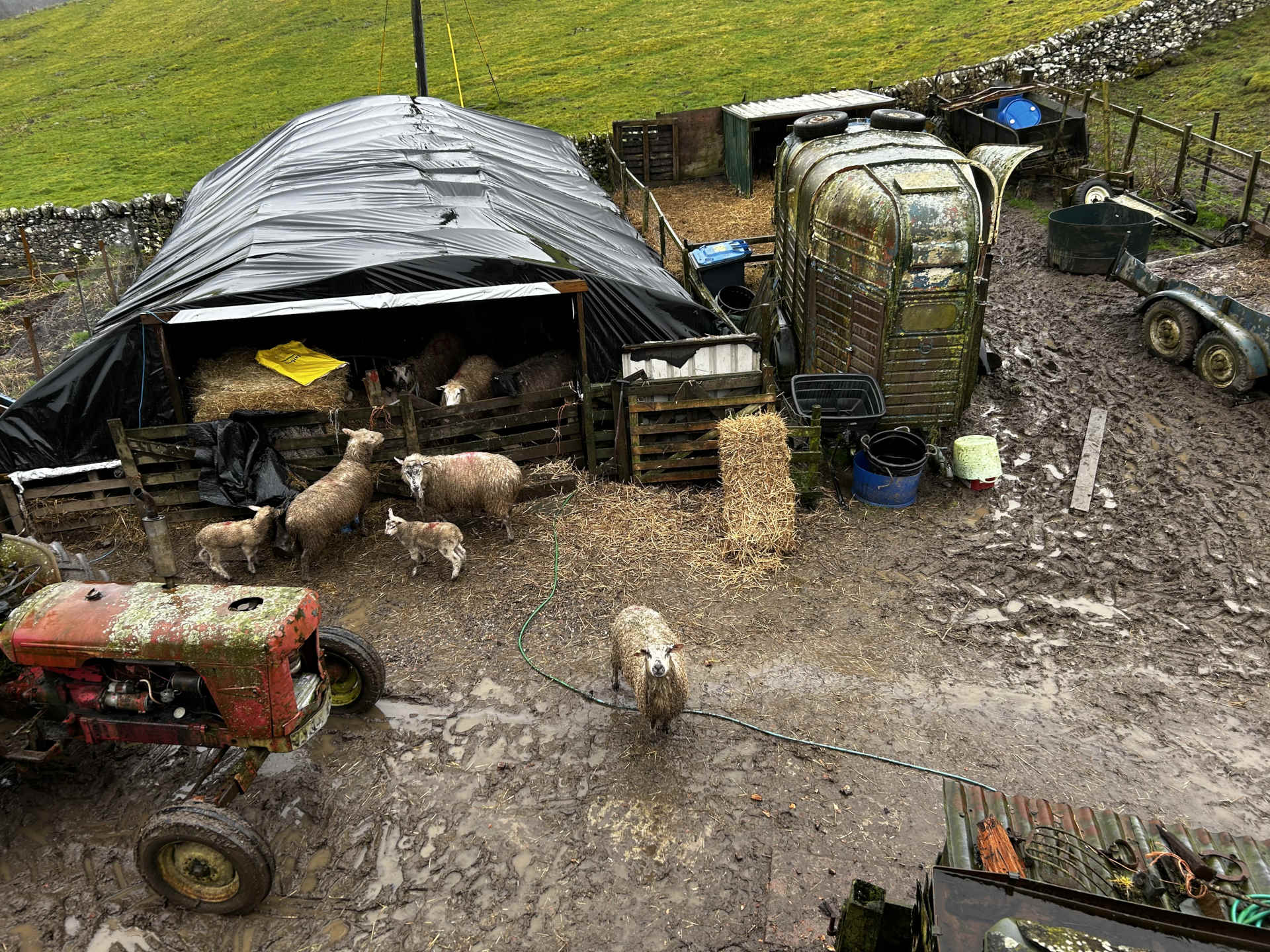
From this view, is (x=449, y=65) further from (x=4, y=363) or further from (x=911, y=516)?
(x=911, y=516)

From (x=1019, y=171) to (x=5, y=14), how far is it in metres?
72.9

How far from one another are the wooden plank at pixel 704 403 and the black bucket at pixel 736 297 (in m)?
4.68

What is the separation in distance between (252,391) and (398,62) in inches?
1325

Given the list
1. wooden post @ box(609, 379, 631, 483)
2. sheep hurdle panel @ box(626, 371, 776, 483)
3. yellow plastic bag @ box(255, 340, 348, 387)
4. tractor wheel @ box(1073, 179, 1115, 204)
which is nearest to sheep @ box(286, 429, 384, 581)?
yellow plastic bag @ box(255, 340, 348, 387)

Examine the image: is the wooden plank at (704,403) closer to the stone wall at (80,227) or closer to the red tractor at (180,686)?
the red tractor at (180,686)

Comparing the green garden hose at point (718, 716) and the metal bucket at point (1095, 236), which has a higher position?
the metal bucket at point (1095, 236)

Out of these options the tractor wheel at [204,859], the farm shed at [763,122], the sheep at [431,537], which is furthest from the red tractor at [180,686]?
the farm shed at [763,122]

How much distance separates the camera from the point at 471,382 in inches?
449

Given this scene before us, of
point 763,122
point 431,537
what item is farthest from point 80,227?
point 431,537

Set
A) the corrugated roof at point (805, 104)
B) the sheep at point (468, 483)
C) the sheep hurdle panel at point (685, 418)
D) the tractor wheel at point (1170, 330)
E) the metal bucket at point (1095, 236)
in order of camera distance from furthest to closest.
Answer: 1. the corrugated roof at point (805, 104)
2. the metal bucket at point (1095, 236)
3. the tractor wheel at point (1170, 330)
4. the sheep hurdle panel at point (685, 418)
5. the sheep at point (468, 483)

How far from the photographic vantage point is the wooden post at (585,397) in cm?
997

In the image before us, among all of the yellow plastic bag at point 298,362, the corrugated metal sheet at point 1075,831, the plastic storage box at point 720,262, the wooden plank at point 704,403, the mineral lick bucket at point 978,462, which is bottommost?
the mineral lick bucket at point 978,462

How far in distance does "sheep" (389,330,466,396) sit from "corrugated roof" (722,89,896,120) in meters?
12.1

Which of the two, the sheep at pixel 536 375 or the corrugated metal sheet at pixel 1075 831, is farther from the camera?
the sheep at pixel 536 375
